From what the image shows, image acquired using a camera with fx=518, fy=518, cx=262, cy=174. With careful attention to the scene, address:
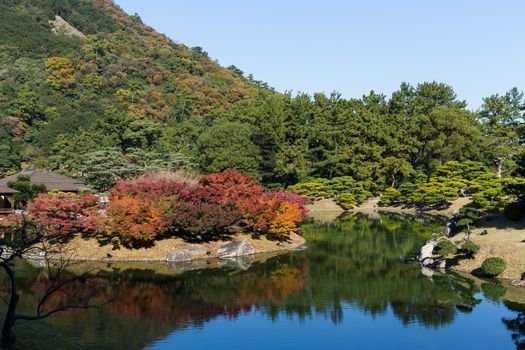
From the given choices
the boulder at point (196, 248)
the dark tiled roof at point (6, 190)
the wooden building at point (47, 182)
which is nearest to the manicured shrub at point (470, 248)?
the boulder at point (196, 248)

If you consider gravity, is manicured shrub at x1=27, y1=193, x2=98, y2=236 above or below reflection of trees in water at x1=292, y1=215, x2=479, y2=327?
above

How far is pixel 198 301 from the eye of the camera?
19.4m

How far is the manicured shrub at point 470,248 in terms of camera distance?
77.6 ft

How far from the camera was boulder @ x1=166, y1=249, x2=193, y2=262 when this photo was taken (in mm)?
26578

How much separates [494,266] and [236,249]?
42.1 ft

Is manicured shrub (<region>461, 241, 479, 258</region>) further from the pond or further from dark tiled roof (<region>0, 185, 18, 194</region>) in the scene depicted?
dark tiled roof (<region>0, 185, 18, 194</region>)

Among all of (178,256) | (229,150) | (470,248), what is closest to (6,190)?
(178,256)

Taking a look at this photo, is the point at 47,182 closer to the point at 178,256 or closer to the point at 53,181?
the point at 53,181

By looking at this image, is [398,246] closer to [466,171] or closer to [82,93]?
[466,171]

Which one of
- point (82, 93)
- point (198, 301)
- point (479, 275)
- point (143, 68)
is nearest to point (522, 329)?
point (479, 275)

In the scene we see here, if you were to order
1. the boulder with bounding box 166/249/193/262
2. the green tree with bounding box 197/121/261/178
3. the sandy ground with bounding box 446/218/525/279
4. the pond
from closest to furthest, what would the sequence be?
the pond → the sandy ground with bounding box 446/218/525/279 → the boulder with bounding box 166/249/193/262 → the green tree with bounding box 197/121/261/178

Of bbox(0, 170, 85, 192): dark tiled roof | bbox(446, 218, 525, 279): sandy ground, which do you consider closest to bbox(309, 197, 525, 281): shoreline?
bbox(446, 218, 525, 279): sandy ground

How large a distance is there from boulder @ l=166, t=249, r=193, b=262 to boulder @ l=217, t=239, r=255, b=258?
1.77 metres

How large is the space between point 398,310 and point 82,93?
244 ft
